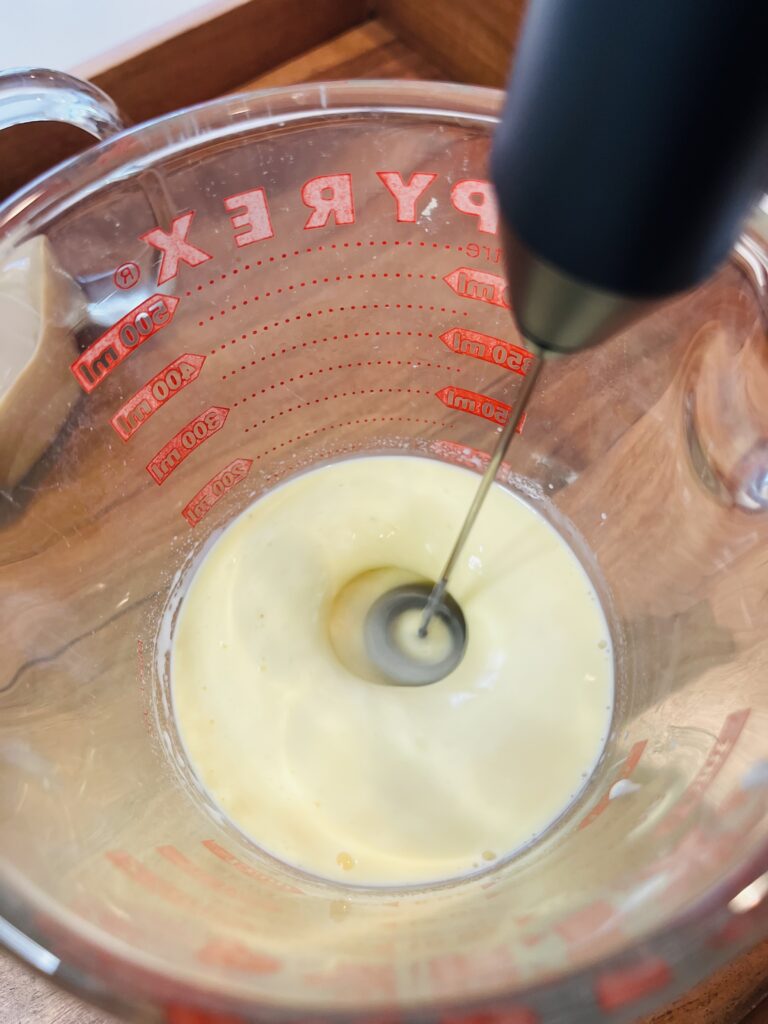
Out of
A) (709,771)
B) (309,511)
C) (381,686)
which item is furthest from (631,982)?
(309,511)

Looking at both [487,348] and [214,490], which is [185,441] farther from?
[487,348]

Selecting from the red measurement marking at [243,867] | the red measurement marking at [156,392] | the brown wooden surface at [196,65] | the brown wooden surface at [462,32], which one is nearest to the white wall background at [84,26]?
the brown wooden surface at [196,65]

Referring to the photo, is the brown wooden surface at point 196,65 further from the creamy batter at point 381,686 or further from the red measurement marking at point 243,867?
the red measurement marking at point 243,867

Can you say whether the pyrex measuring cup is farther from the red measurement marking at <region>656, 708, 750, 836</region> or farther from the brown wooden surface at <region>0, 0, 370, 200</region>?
the brown wooden surface at <region>0, 0, 370, 200</region>

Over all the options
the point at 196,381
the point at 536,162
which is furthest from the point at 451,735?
the point at 536,162

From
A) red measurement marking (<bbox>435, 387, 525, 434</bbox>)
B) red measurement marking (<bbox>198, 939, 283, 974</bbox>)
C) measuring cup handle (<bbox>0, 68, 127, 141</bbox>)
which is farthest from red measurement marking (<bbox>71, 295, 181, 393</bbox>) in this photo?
red measurement marking (<bbox>198, 939, 283, 974</bbox>)
